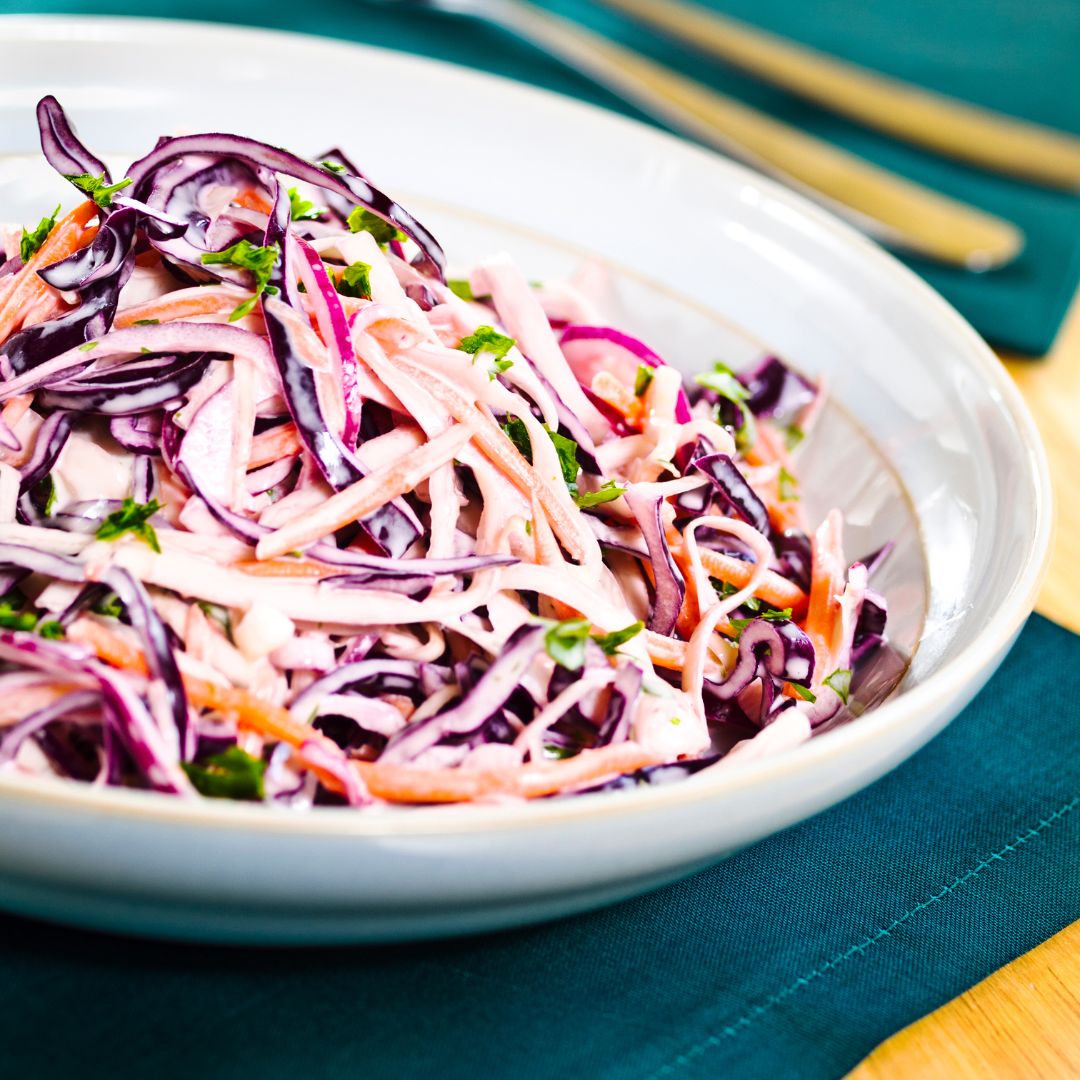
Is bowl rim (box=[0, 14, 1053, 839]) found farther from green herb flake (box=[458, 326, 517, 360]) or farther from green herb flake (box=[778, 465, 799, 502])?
green herb flake (box=[458, 326, 517, 360])

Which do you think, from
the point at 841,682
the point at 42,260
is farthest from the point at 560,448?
the point at 42,260

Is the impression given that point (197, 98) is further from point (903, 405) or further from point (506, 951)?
point (506, 951)

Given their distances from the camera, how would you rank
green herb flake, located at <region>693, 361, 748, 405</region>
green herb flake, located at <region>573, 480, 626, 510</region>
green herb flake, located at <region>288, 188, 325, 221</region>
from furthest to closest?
green herb flake, located at <region>693, 361, 748, 405</region>, green herb flake, located at <region>288, 188, 325, 221</region>, green herb flake, located at <region>573, 480, 626, 510</region>

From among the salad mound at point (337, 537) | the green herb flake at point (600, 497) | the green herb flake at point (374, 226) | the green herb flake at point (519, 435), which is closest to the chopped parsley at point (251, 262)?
the salad mound at point (337, 537)

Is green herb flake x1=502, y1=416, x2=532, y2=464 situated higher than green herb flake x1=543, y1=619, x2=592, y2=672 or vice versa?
green herb flake x1=502, y1=416, x2=532, y2=464

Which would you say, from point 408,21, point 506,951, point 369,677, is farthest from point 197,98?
point 506,951

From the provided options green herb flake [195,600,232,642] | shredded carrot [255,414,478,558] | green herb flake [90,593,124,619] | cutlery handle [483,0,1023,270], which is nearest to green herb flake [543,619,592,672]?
shredded carrot [255,414,478,558]

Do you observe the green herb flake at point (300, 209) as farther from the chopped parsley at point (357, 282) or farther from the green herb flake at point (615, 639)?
the green herb flake at point (615, 639)
